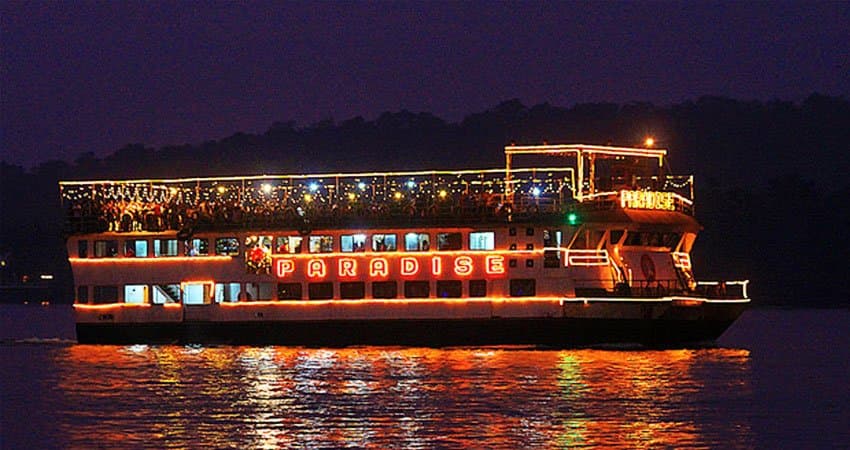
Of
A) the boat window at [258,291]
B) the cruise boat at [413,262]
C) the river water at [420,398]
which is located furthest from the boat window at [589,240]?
the boat window at [258,291]

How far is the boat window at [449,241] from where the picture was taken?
61281mm

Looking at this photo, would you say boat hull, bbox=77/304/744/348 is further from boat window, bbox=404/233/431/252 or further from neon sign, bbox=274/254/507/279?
boat window, bbox=404/233/431/252

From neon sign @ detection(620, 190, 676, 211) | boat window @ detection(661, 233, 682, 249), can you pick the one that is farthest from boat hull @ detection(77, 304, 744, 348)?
neon sign @ detection(620, 190, 676, 211)

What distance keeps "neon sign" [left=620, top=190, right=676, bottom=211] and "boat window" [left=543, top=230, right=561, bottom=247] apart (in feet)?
7.95

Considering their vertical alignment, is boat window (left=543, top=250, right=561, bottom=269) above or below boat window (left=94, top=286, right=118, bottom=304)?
above

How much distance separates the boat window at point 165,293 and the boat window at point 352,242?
6.50 metres

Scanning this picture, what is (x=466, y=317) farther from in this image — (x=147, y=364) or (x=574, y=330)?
(x=147, y=364)

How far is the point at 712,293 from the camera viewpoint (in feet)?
201

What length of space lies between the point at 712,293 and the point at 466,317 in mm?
8601

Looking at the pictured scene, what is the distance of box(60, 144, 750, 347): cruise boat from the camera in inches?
2365

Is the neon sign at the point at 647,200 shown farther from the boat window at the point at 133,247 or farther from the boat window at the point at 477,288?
the boat window at the point at 133,247

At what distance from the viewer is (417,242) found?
202ft

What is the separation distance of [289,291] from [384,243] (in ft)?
13.1

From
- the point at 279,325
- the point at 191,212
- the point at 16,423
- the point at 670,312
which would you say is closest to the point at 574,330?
the point at 670,312
